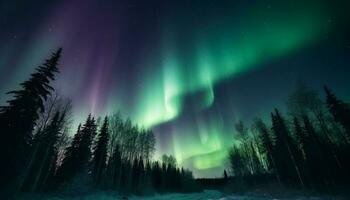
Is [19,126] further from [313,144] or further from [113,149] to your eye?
[313,144]

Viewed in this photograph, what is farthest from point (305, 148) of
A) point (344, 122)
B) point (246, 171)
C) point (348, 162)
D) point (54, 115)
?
point (54, 115)

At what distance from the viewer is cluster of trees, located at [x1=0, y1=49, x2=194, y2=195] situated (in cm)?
1584

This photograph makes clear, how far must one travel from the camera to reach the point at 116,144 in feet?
117

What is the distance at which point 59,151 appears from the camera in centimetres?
2761

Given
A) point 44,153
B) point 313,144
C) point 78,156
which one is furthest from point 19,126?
point 313,144

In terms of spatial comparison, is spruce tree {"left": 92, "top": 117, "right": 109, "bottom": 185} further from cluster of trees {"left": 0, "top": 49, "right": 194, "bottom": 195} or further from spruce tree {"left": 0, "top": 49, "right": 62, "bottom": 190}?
spruce tree {"left": 0, "top": 49, "right": 62, "bottom": 190}

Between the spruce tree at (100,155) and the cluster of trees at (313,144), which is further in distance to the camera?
the spruce tree at (100,155)

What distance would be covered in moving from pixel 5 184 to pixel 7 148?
3358mm

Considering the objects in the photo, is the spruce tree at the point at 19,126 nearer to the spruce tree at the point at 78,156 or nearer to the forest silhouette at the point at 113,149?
the forest silhouette at the point at 113,149

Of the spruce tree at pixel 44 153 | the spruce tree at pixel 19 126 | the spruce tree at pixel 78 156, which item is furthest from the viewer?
the spruce tree at pixel 78 156

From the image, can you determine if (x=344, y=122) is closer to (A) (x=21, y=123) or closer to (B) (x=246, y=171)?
(B) (x=246, y=171)

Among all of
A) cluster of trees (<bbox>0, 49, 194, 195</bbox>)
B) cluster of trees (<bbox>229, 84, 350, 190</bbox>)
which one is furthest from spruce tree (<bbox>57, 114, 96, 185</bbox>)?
cluster of trees (<bbox>229, 84, 350, 190</bbox>)

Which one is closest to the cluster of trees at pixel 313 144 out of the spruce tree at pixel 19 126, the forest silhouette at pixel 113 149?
the forest silhouette at pixel 113 149

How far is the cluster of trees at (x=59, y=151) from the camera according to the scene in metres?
15.8
